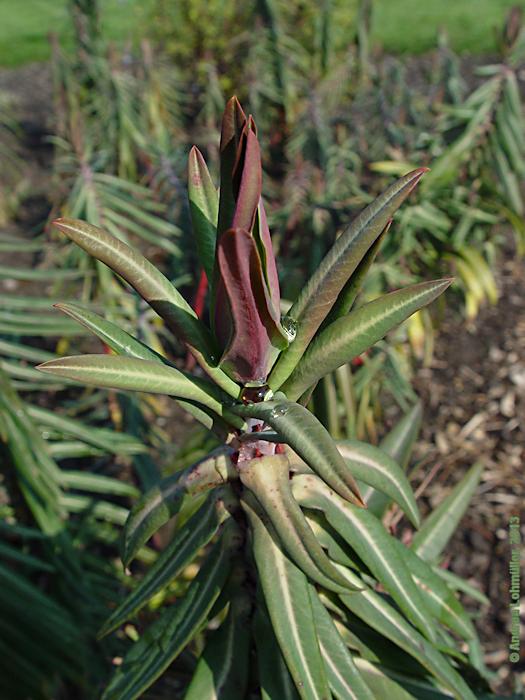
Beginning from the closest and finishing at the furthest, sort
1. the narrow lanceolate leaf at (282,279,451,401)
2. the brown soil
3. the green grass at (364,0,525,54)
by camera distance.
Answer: the narrow lanceolate leaf at (282,279,451,401)
the brown soil
the green grass at (364,0,525,54)

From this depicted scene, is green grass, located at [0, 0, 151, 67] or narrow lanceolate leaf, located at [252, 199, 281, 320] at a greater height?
green grass, located at [0, 0, 151, 67]

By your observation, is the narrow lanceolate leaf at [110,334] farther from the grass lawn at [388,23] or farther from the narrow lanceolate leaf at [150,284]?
→ the grass lawn at [388,23]

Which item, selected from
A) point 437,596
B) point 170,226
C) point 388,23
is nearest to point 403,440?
point 437,596

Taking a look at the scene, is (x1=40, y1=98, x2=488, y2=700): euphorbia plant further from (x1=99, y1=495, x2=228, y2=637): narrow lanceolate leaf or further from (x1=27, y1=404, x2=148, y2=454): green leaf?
(x1=27, y1=404, x2=148, y2=454): green leaf

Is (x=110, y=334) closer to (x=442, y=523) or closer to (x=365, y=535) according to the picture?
(x=365, y=535)

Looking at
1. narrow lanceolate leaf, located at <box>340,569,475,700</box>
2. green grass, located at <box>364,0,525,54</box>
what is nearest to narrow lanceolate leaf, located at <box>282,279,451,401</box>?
narrow lanceolate leaf, located at <box>340,569,475,700</box>

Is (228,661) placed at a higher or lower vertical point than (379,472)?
lower
